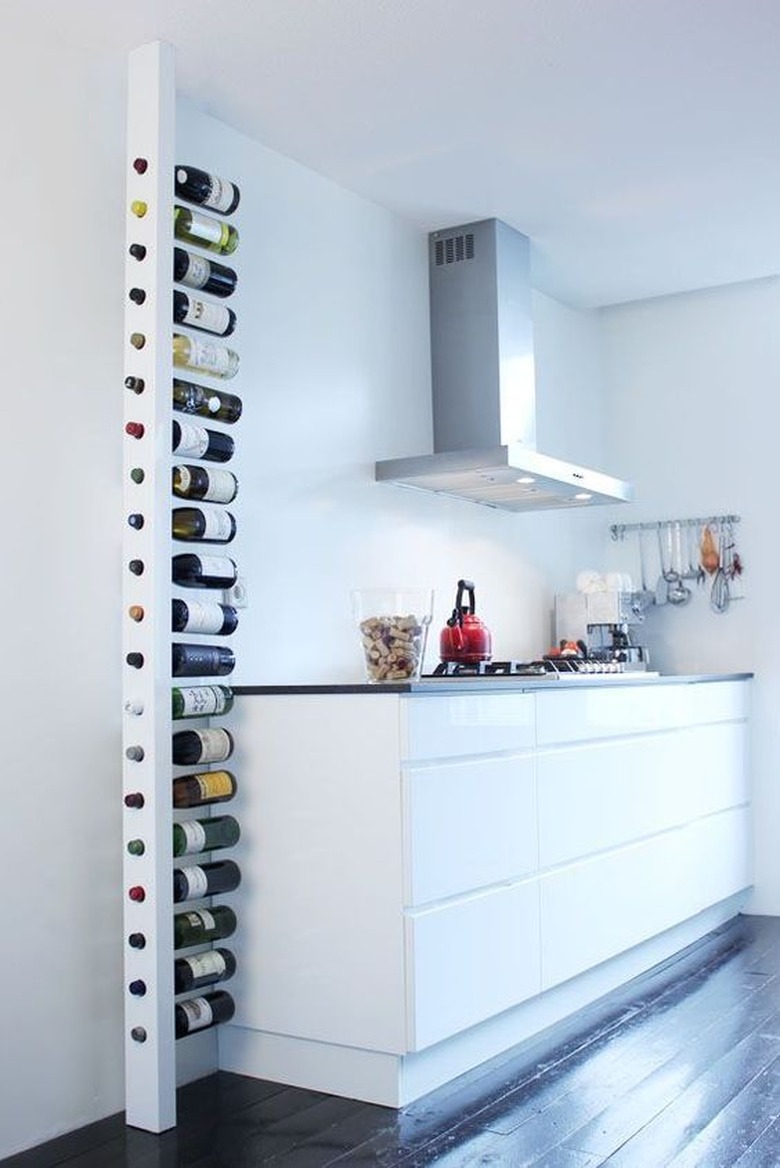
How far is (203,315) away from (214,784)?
3.67 feet

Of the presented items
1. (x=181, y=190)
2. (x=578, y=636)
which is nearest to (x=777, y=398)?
(x=578, y=636)

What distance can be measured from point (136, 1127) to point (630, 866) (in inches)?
68.2

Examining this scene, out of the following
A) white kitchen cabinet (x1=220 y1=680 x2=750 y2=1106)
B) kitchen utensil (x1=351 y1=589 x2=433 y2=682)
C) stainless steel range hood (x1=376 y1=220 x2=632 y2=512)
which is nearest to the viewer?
white kitchen cabinet (x1=220 y1=680 x2=750 y2=1106)

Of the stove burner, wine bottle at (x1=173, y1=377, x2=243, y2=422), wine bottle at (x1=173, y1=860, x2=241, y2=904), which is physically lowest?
wine bottle at (x1=173, y1=860, x2=241, y2=904)

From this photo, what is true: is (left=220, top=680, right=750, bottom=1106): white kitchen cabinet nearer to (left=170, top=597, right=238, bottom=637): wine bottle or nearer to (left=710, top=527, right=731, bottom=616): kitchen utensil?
(left=170, top=597, right=238, bottom=637): wine bottle

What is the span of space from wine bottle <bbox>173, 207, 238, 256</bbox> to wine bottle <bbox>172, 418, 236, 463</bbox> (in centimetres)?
44

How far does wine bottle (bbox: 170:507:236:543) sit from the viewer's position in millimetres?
2928

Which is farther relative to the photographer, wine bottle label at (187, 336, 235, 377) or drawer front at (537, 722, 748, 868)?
drawer front at (537, 722, 748, 868)

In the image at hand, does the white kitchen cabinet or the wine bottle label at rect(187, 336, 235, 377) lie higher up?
the wine bottle label at rect(187, 336, 235, 377)

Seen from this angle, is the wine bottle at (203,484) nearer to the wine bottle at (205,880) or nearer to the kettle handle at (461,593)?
the wine bottle at (205,880)

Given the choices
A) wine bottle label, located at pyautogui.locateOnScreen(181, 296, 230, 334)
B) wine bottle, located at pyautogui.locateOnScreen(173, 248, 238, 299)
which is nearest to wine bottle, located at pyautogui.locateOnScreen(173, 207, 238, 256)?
wine bottle, located at pyautogui.locateOnScreen(173, 248, 238, 299)

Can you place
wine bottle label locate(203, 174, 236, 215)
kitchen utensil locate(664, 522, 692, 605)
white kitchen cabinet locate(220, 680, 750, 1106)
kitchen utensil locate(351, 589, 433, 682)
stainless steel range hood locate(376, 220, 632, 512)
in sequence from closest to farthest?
white kitchen cabinet locate(220, 680, 750, 1106)
wine bottle label locate(203, 174, 236, 215)
kitchen utensil locate(351, 589, 433, 682)
stainless steel range hood locate(376, 220, 632, 512)
kitchen utensil locate(664, 522, 692, 605)

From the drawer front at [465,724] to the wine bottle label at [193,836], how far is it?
53 centimetres

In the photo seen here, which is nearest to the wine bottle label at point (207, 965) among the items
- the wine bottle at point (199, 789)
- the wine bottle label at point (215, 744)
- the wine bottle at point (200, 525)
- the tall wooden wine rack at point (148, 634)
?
the tall wooden wine rack at point (148, 634)
